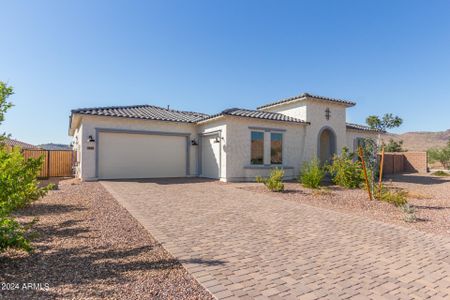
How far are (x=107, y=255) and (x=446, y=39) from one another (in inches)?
663

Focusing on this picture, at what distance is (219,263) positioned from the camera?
381 centimetres

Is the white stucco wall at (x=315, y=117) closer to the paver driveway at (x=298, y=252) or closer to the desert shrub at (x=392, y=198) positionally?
the desert shrub at (x=392, y=198)

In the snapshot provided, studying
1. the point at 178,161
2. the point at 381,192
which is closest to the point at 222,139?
the point at 178,161

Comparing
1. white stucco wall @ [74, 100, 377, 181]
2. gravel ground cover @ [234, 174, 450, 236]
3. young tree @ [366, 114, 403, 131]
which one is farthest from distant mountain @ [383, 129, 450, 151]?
Result: gravel ground cover @ [234, 174, 450, 236]

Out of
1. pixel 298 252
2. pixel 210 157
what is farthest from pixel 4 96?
pixel 210 157

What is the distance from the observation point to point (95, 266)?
11.7 ft

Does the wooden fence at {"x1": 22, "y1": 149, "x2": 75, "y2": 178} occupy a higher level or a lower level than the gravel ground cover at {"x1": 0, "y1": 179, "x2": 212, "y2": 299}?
higher

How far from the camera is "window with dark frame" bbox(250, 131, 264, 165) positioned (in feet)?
50.7

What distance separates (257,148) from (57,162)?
15.1 metres

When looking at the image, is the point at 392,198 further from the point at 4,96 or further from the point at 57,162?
the point at 57,162

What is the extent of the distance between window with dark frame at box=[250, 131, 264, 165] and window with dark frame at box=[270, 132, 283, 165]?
0.75m

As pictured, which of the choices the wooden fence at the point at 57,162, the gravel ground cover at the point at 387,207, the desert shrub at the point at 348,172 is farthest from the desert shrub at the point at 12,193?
the wooden fence at the point at 57,162

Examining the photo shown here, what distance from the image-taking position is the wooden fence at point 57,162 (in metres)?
17.9

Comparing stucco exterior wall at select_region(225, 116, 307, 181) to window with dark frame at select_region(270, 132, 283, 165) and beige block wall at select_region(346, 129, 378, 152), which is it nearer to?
window with dark frame at select_region(270, 132, 283, 165)
